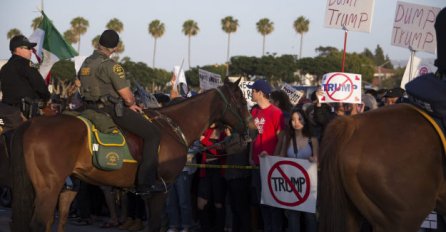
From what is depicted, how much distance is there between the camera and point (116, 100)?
991cm

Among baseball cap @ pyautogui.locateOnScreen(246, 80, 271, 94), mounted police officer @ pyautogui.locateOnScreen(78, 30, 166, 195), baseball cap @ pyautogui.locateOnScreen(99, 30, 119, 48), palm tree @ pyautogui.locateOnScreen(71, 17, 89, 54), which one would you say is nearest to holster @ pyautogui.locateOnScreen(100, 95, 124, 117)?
mounted police officer @ pyautogui.locateOnScreen(78, 30, 166, 195)

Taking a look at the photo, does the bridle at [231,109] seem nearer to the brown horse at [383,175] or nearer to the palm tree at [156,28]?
the brown horse at [383,175]

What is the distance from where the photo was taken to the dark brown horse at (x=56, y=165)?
916 cm

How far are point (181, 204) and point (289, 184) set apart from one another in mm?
3019

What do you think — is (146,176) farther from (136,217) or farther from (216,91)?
(136,217)

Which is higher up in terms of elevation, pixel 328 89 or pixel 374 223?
pixel 328 89

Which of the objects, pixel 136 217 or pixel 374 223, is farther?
pixel 136 217

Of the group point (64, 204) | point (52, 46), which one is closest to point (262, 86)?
point (64, 204)

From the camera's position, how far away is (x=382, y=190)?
641 cm

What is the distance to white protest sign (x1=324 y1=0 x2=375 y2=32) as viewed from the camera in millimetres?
13227

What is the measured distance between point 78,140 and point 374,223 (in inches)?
177

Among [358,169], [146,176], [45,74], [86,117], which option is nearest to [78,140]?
[86,117]

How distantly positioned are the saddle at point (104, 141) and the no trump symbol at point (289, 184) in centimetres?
228

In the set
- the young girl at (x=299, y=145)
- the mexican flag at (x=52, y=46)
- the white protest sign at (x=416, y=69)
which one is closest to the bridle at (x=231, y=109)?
the young girl at (x=299, y=145)
